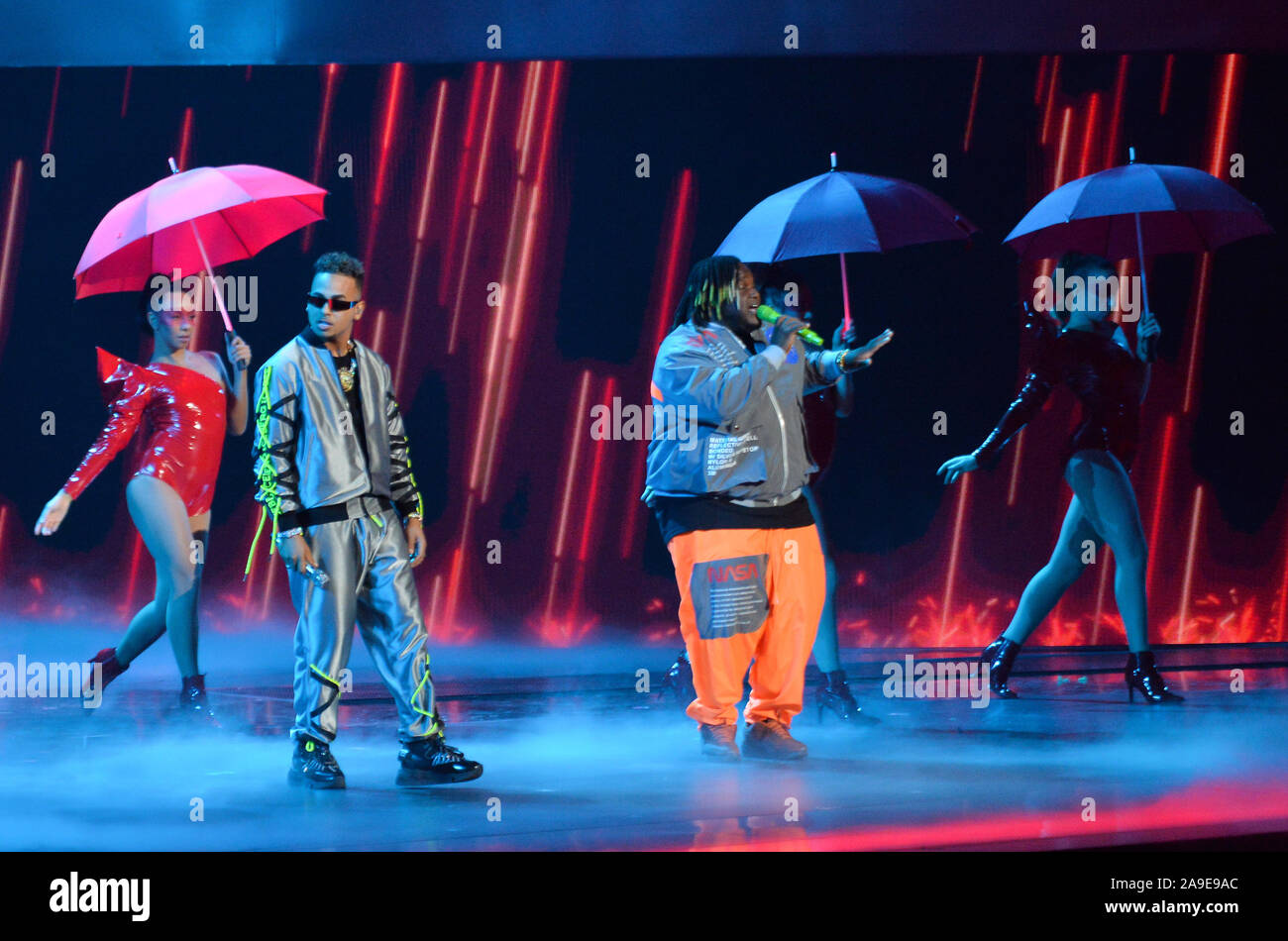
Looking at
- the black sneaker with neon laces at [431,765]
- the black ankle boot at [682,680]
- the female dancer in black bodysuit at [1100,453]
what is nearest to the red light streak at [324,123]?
the black ankle boot at [682,680]

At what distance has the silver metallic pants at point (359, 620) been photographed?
4098 mm

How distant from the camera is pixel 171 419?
18.6 feet

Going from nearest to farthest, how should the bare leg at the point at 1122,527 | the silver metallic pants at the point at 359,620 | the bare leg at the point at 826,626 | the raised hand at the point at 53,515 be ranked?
the silver metallic pants at the point at 359,620, the raised hand at the point at 53,515, the bare leg at the point at 826,626, the bare leg at the point at 1122,527

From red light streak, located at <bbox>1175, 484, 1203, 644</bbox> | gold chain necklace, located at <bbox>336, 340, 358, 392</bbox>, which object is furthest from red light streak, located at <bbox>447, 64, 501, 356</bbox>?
red light streak, located at <bbox>1175, 484, 1203, 644</bbox>

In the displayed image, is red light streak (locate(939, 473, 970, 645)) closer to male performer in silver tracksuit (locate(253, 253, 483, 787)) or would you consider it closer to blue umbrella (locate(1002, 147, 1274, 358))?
blue umbrella (locate(1002, 147, 1274, 358))

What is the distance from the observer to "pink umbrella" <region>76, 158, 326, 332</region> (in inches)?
189

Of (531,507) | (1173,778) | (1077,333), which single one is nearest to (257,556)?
(531,507)

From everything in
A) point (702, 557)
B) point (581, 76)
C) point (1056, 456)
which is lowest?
point (702, 557)

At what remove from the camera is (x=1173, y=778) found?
4.19 m

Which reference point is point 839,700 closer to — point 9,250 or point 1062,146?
point 1062,146

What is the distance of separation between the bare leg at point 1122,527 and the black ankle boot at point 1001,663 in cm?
48

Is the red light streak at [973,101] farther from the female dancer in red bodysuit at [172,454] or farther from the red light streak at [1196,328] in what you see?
the female dancer in red bodysuit at [172,454]
